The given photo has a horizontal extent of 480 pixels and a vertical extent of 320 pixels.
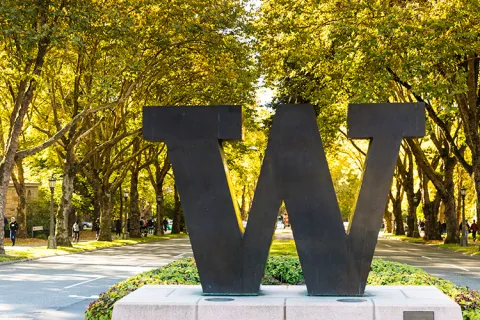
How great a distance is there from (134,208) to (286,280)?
3877cm

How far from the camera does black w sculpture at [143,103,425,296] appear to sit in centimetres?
988

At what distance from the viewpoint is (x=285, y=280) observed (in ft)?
48.7

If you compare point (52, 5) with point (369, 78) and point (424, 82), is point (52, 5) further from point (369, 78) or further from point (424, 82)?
point (424, 82)

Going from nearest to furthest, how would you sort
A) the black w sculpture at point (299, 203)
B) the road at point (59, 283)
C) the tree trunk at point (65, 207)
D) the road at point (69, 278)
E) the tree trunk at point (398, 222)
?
the black w sculpture at point (299, 203), the road at point (59, 283), the road at point (69, 278), the tree trunk at point (65, 207), the tree trunk at point (398, 222)

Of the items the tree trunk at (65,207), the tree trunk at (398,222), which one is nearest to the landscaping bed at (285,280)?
the tree trunk at (65,207)

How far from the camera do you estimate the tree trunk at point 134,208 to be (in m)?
52.0

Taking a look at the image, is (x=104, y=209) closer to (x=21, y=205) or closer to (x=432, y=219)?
(x=21, y=205)

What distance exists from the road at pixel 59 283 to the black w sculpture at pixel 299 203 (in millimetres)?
4448

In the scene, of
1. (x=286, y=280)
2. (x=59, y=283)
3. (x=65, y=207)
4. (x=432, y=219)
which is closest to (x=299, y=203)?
(x=286, y=280)

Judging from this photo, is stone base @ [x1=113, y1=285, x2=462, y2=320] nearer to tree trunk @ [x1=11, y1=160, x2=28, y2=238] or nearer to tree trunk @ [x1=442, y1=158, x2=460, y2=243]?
tree trunk @ [x1=442, y1=158, x2=460, y2=243]

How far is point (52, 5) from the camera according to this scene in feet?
81.3

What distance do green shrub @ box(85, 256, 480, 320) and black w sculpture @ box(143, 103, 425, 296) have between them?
1.51 meters

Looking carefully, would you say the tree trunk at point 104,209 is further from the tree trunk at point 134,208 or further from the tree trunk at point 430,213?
the tree trunk at point 430,213

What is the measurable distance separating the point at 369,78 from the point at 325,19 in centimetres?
294
